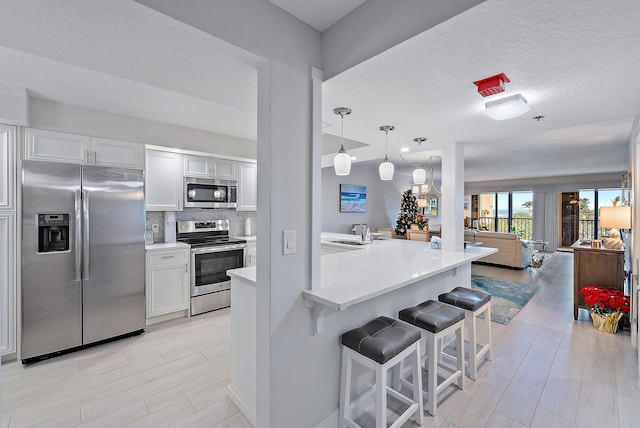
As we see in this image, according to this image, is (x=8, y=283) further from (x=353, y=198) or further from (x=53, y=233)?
(x=353, y=198)

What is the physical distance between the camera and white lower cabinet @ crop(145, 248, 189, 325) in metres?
3.32

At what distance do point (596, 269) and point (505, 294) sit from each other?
50.8 inches

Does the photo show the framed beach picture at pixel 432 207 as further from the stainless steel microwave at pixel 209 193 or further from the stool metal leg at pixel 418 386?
the stool metal leg at pixel 418 386

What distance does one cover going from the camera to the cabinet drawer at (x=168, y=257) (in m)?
3.33

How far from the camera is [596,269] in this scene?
11.6 feet

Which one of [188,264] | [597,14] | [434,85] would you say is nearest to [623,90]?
[597,14]

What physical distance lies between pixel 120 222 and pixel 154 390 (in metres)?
1.71

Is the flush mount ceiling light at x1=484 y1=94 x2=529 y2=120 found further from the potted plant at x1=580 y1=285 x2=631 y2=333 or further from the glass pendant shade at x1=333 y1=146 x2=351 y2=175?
the potted plant at x1=580 y1=285 x2=631 y2=333

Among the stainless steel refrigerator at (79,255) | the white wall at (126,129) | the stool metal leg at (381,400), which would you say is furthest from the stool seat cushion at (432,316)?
the white wall at (126,129)

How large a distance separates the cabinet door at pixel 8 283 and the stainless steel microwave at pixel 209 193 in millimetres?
1633

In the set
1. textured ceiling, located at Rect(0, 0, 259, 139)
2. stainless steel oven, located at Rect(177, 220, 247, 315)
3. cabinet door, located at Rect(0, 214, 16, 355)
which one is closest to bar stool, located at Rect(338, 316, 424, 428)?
textured ceiling, located at Rect(0, 0, 259, 139)

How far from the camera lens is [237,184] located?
4316 millimetres

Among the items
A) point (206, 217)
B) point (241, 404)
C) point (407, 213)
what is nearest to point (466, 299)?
point (241, 404)

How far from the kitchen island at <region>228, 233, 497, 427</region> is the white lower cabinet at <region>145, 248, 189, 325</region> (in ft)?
5.89
